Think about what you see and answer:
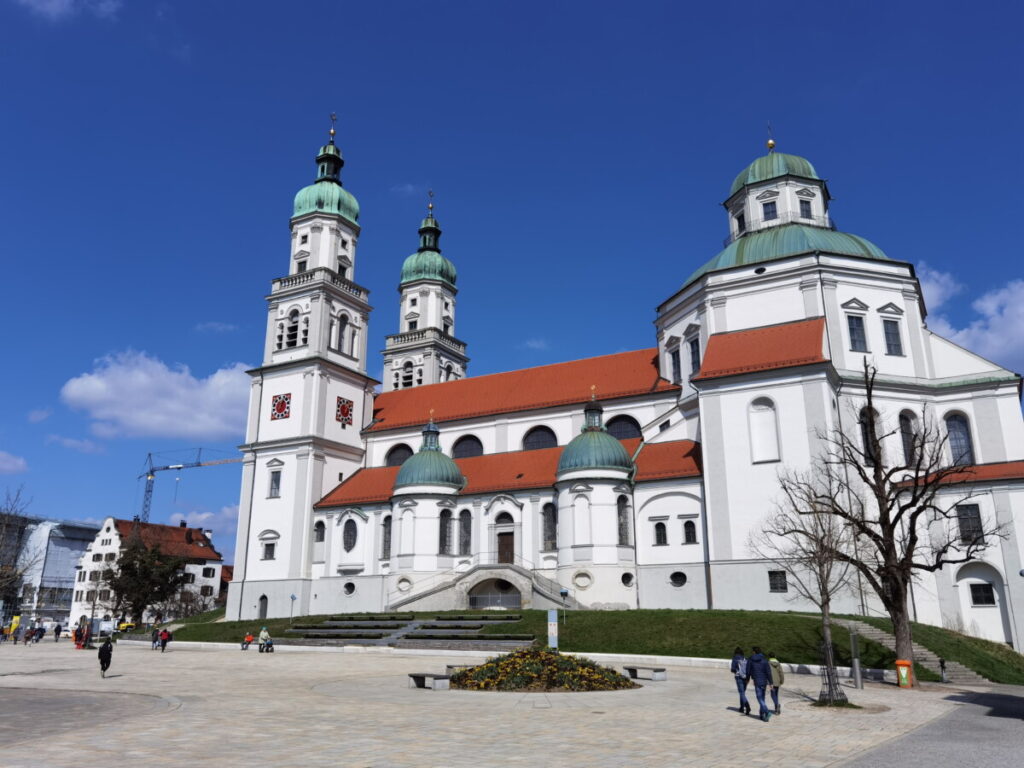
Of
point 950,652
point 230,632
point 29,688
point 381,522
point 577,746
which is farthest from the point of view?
point 381,522

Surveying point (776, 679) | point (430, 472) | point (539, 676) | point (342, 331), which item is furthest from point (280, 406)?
point (776, 679)

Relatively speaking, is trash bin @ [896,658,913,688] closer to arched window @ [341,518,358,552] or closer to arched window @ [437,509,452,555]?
arched window @ [437,509,452,555]

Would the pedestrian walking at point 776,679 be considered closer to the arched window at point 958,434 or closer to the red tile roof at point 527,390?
the arched window at point 958,434

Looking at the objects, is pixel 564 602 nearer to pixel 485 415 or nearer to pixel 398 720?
pixel 485 415

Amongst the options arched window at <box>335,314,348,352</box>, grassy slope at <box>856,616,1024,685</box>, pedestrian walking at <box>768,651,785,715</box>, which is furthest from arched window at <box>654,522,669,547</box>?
arched window at <box>335,314,348,352</box>

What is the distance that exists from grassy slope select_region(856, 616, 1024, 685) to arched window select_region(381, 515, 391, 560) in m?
25.8

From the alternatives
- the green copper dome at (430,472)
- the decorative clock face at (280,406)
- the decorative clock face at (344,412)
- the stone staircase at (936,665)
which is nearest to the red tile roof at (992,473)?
the stone staircase at (936,665)

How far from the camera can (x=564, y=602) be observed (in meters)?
36.7

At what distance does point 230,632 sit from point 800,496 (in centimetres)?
2998

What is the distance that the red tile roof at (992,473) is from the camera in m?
34.3

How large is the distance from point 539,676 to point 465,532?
25.3 metres

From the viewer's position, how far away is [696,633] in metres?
28.4

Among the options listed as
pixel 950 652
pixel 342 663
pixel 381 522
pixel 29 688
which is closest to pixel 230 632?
pixel 381 522

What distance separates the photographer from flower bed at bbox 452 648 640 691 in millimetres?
18453
